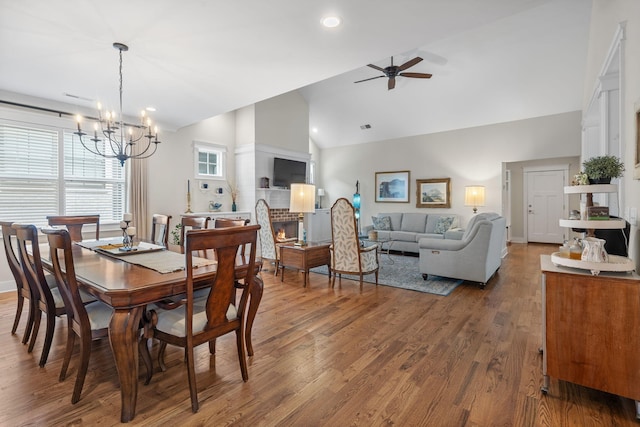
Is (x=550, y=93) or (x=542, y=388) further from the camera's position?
(x=550, y=93)

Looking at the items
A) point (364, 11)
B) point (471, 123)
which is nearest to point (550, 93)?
point (471, 123)

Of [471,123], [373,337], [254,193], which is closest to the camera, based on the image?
[373,337]

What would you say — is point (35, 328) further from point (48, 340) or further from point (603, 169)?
point (603, 169)

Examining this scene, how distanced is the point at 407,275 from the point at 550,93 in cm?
466

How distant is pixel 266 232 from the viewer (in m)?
5.01

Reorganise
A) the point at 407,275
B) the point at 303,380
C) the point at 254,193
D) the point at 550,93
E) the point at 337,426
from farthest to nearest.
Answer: the point at 254,193, the point at 550,93, the point at 407,275, the point at 303,380, the point at 337,426

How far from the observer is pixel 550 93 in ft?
Result: 20.1

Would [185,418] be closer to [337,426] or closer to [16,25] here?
[337,426]

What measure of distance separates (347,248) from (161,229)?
235 cm

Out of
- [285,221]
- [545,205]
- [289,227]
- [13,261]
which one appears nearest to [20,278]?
[13,261]

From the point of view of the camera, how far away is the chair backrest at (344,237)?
4062 mm

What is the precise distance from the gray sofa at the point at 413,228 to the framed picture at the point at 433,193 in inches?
13.6

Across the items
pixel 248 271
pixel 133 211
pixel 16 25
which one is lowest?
pixel 248 271

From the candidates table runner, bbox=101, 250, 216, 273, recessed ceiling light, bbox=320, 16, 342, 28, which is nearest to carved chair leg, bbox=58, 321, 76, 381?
table runner, bbox=101, 250, 216, 273
